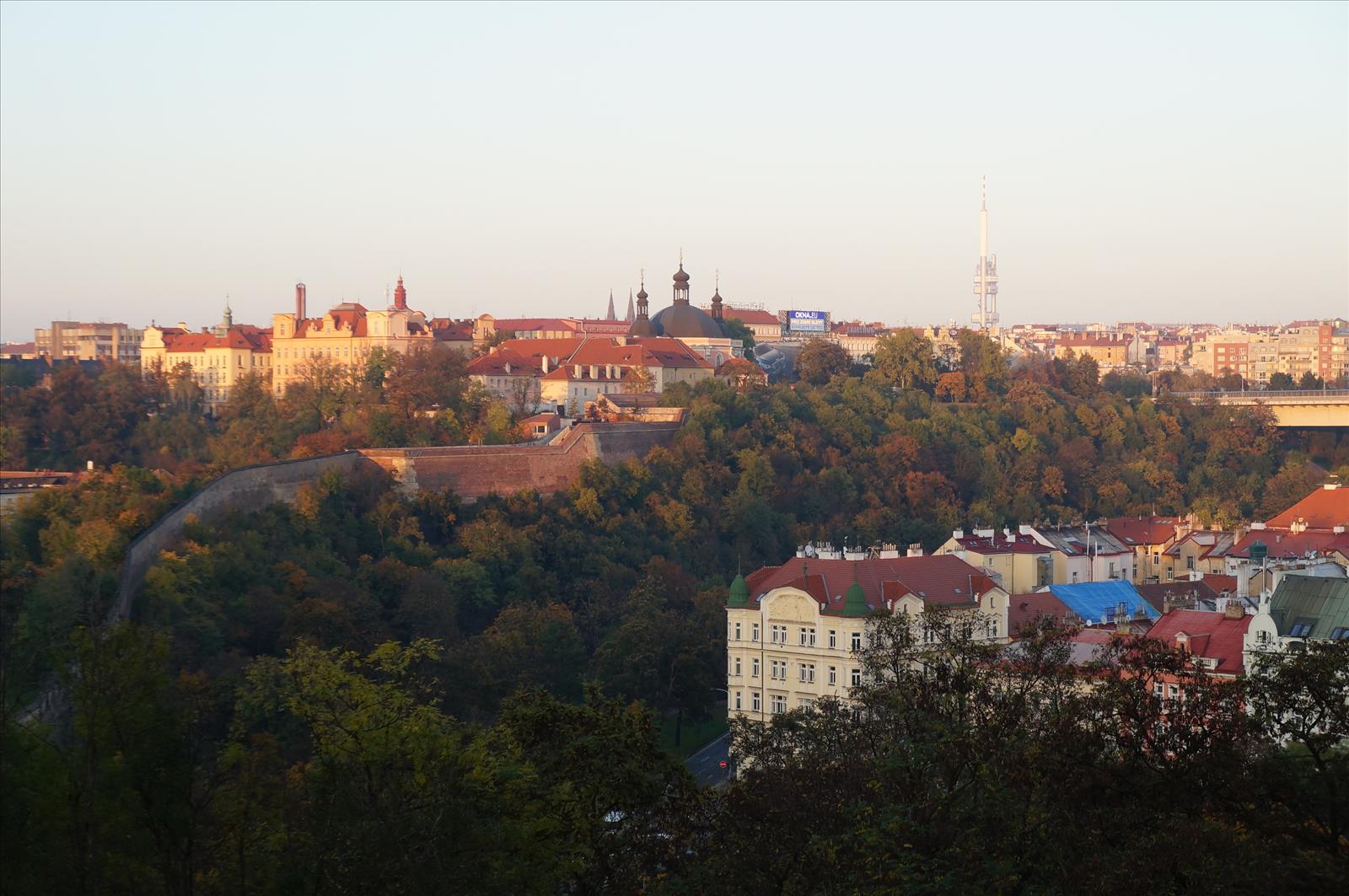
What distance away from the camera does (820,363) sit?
7981 centimetres

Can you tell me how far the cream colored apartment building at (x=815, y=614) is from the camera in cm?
3416

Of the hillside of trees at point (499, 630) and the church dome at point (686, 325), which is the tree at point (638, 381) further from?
the church dome at point (686, 325)

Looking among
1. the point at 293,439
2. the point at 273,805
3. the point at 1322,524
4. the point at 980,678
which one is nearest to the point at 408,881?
the point at 273,805

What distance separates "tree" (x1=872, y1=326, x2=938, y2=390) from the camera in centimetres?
8000

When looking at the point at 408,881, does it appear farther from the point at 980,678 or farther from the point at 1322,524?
the point at 1322,524

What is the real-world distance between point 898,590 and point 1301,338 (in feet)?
395

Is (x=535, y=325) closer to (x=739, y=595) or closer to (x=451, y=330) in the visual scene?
(x=451, y=330)

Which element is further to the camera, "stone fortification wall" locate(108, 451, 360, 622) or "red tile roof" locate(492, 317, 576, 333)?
"red tile roof" locate(492, 317, 576, 333)

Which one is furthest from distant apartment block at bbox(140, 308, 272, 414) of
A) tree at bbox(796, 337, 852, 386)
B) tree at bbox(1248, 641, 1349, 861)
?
tree at bbox(1248, 641, 1349, 861)

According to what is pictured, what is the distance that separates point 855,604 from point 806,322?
3169 inches

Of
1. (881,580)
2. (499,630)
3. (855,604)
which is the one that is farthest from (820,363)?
(855,604)

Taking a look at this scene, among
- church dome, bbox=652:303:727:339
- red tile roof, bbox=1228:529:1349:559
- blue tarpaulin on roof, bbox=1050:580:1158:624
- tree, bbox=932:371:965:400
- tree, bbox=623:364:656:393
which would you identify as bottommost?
blue tarpaulin on roof, bbox=1050:580:1158:624

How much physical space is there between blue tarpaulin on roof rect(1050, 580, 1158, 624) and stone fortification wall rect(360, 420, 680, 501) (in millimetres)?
20393

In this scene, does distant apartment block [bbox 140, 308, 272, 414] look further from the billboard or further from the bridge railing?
the bridge railing
